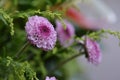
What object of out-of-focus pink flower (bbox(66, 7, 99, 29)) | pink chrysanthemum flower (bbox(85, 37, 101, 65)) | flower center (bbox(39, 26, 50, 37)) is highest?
out-of-focus pink flower (bbox(66, 7, 99, 29))

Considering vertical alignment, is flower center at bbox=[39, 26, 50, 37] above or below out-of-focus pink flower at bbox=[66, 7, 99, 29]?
below

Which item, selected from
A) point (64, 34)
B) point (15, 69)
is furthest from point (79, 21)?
point (15, 69)

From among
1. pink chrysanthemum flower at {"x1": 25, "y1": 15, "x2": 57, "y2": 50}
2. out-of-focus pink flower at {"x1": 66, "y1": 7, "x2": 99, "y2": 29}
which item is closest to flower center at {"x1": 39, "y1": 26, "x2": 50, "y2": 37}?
pink chrysanthemum flower at {"x1": 25, "y1": 15, "x2": 57, "y2": 50}

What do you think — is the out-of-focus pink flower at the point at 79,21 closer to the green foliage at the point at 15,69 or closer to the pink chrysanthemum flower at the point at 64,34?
the pink chrysanthemum flower at the point at 64,34

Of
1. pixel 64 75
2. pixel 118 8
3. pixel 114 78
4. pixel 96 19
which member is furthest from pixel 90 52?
pixel 118 8

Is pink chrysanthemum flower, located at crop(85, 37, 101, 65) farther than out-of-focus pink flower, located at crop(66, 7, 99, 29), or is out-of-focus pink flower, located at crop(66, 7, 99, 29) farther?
out-of-focus pink flower, located at crop(66, 7, 99, 29)

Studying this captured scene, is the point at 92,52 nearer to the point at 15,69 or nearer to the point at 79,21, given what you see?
the point at 15,69

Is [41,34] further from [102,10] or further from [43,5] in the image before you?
[102,10]

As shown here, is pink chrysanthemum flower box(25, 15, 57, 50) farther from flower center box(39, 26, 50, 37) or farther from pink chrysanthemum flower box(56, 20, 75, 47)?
pink chrysanthemum flower box(56, 20, 75, 47)

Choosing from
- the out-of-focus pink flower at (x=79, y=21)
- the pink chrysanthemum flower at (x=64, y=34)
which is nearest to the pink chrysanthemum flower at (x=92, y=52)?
the pink chrysanthemum flower at (x=64, y=34)
